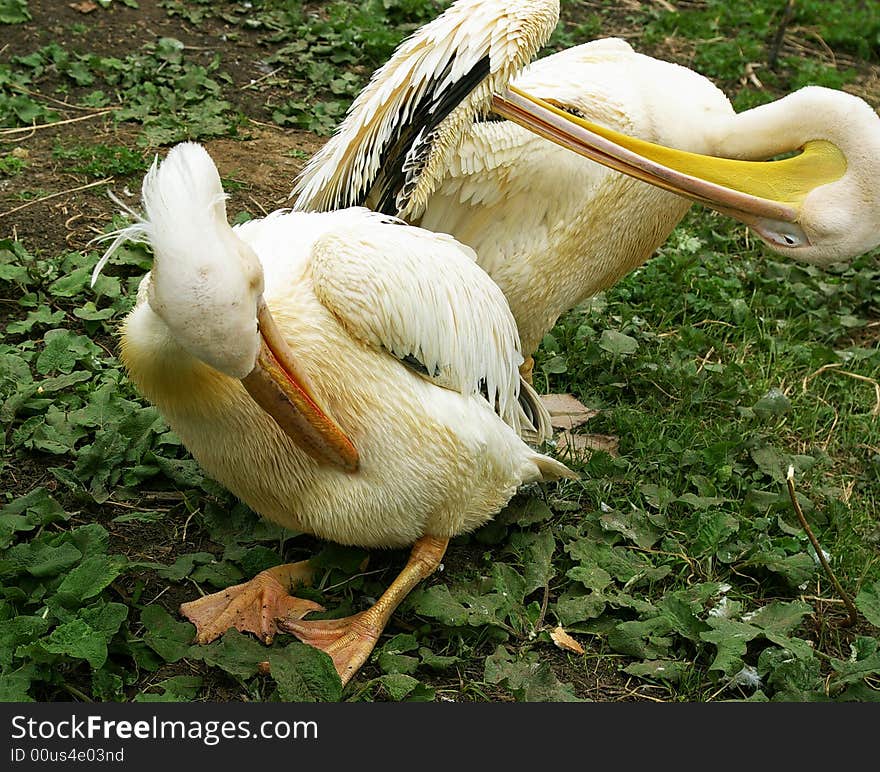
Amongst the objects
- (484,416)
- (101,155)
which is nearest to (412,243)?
(484,416)

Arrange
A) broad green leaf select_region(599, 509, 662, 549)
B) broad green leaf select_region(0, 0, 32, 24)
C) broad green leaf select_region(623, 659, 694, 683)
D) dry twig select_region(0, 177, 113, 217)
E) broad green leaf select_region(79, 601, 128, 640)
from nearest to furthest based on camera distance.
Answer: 1. broad green leaf select_region(79, 601, 128, 640)
2. broad green leaf select_region(623, 659, 694, 683)
3. broad green leaf select_region(599, 509, 662, 549)
4. dry twig select_region(0, 177, 113, 217)
5. broad green leaf select_region(0, 0, 32, 24)

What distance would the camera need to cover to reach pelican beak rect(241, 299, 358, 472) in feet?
8.24

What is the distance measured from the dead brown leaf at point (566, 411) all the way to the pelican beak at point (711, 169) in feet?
3.21

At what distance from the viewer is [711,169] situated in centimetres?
340

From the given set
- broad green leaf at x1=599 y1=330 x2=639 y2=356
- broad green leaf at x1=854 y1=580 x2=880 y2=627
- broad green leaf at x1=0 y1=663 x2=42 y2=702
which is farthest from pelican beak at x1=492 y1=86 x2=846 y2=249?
broad green leaf at x1=0 y1=663 x2=42 y2=702

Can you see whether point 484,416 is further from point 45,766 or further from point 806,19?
point 806,19

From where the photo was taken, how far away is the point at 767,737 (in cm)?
265

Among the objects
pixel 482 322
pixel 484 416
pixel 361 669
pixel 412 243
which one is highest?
pixel 412 243

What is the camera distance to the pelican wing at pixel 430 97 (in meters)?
3.10

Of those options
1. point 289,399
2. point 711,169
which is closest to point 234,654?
point 289,399

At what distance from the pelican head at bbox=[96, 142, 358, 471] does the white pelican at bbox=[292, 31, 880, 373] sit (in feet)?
3.05

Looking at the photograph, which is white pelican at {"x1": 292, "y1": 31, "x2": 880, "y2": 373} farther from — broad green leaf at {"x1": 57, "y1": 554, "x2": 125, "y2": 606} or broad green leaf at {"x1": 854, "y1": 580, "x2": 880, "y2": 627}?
broad green leaf at {"x1": 57, "y1": 554, "x2": 125, "y2": 606}

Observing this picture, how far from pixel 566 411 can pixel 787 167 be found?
3.86 feet

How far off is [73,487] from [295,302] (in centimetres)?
98
